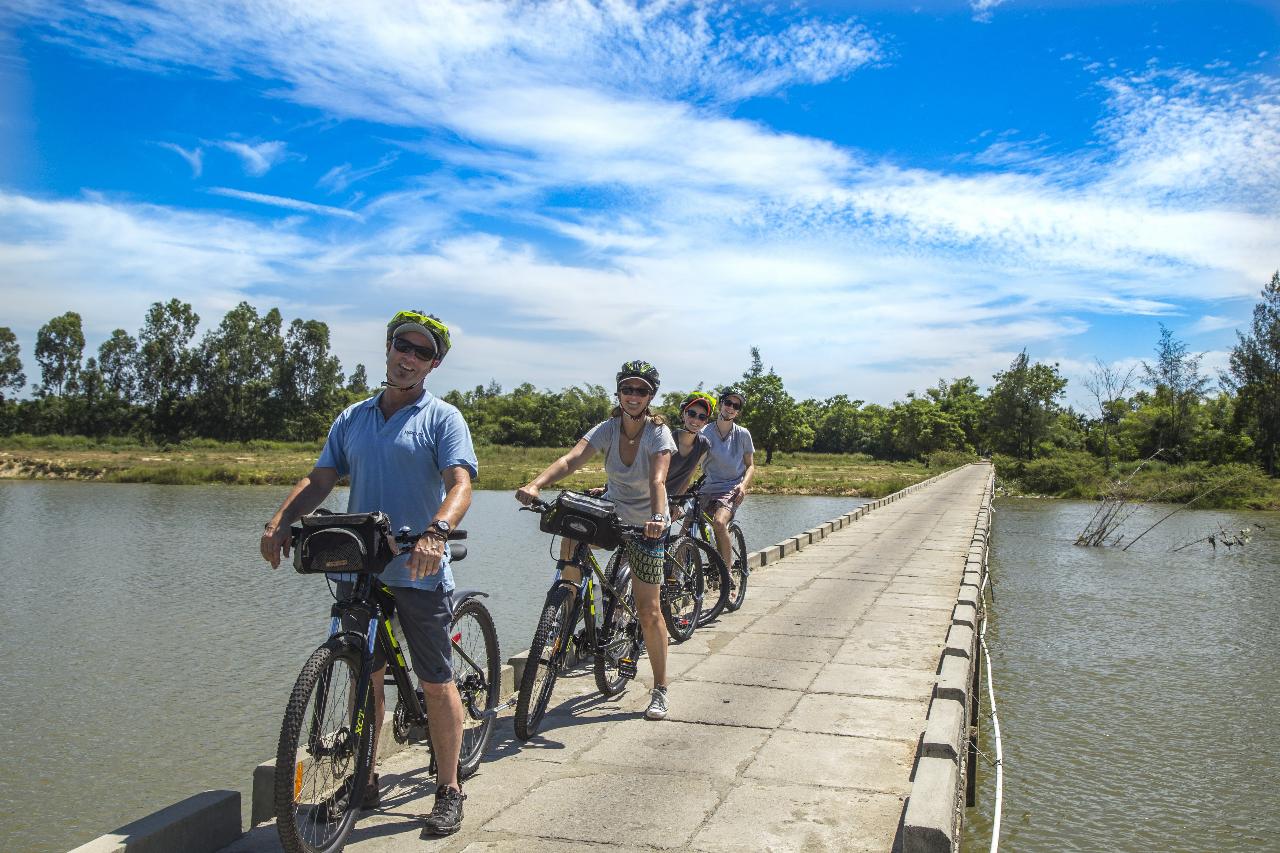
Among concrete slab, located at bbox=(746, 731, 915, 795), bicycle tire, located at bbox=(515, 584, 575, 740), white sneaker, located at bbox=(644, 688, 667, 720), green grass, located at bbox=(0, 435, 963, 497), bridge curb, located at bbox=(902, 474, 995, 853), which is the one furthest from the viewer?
green grass, located at bbox=(0, 435, 963, 497)

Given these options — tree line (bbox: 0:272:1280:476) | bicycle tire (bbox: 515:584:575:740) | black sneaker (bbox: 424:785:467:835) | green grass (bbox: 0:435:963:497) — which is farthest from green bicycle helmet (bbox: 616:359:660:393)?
tree line (bbox: 0:272:1280:476)

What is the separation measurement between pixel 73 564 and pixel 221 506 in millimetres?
14344

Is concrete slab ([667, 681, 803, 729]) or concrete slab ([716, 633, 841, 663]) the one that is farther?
concrete slab ([716, 633, 841, 663])

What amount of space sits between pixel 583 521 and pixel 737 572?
441 cm

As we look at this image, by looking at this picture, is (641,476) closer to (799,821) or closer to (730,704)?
(730,704)

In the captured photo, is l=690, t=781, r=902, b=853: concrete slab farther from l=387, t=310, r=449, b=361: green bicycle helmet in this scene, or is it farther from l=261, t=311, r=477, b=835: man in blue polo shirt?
l=387, t=310, r=449, b=361: green bicycle helmet

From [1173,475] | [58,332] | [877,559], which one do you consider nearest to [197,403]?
[58,332]

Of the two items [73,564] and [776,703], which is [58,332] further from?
[776,703]

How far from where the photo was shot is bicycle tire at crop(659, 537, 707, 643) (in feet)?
23.1

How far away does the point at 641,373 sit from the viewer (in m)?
5.07

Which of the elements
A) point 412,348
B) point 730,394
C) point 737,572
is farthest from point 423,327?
point 737,572

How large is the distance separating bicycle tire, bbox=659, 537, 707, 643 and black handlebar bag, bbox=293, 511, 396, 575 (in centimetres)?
369

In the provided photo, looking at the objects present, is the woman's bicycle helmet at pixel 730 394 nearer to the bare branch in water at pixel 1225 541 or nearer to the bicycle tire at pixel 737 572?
the bicycle tire at pixel 737 572

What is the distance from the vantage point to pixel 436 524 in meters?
3.34
